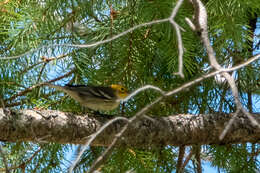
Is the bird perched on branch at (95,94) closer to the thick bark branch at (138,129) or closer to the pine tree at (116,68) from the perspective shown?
the pine tree at (116,68)

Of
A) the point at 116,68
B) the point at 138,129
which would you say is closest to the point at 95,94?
the point at 116,68

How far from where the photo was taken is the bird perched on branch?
217 cm

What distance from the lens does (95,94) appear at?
8.44 feet

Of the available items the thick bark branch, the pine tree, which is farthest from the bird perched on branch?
the thick bark branch

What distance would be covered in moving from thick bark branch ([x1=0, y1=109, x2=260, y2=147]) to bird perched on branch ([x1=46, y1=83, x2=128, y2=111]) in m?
0.23

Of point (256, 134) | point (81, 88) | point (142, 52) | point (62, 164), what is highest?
point (142, 52)

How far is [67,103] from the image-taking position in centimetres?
223

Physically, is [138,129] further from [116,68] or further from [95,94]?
[95,94]

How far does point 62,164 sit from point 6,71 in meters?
0.68

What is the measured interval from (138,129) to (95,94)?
2.14 feet

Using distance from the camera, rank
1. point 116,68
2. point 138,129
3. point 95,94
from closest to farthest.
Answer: point 138,129 < point 116,68 < point 95,94

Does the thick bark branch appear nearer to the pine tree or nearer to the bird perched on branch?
the pine tree

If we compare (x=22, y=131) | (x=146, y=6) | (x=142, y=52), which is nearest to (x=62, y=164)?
(x=22, y=131)

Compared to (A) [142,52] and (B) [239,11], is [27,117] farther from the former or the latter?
(B) [239,11]
